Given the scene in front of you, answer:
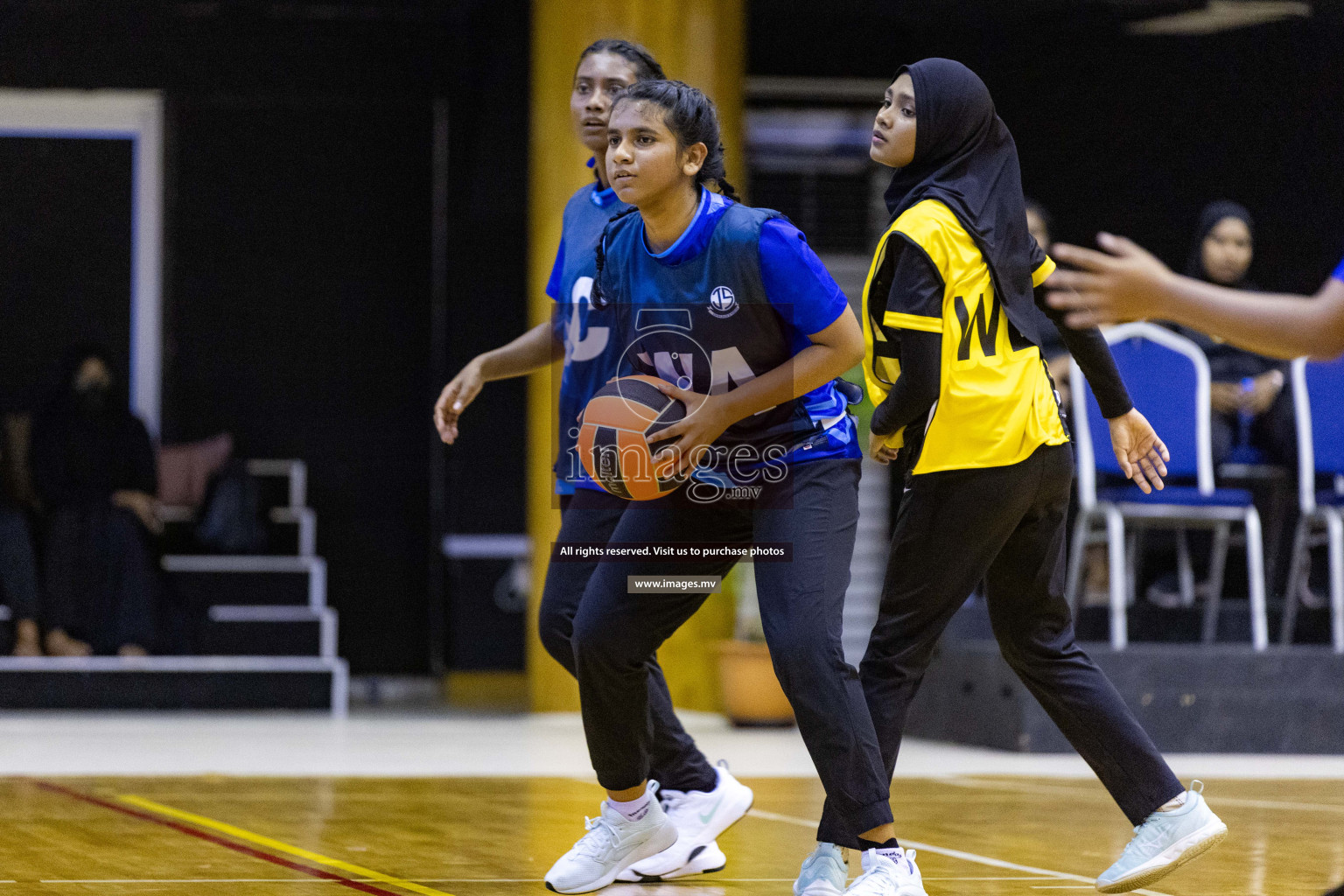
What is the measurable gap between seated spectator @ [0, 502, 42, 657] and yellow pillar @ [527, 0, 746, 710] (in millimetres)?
2288

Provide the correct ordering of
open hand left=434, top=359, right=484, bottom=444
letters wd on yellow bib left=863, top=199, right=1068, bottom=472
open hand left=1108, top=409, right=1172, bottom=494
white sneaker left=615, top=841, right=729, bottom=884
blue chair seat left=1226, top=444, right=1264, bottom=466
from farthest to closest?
blue chair seat left=1226, top=444, right=1264, bottom=466, open hand left=434, top=359, right=484, bottom=444, white sneaker left=615, top=841, right=729, bottom=884, open hand left=1108, top=409, right=1172, bottom=494, letters wd on yellow bib left=863, top=199, right=1068, bottom=472

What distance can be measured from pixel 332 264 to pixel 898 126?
742cm

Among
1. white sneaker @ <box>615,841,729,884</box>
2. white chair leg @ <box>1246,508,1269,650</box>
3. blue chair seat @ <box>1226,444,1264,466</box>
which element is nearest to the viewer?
white sneaker @ <box>615,841,729,884</box>

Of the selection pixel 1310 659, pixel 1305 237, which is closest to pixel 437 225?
pixel 1305 237

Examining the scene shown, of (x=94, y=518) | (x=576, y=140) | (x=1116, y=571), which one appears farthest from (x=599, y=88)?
(x=94, y=518)

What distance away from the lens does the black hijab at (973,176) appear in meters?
2.71

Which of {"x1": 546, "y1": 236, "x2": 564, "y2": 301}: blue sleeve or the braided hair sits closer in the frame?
the braided hair

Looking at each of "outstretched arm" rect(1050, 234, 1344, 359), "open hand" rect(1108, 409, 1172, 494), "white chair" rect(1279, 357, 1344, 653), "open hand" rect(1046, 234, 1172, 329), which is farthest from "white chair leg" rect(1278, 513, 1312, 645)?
"open hand" rect(1046, 234, 1172, 329)

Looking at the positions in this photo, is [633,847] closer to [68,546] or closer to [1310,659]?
[1310,659]

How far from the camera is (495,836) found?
3.56 m

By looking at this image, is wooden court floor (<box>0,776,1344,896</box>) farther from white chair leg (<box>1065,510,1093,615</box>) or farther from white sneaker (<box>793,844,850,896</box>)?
white chair leg (<box>1065,510,1093,615</box>)

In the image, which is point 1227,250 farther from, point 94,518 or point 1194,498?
point 94,518

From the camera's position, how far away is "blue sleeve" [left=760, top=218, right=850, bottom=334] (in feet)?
8.68

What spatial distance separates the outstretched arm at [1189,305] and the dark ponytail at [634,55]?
1.55m
